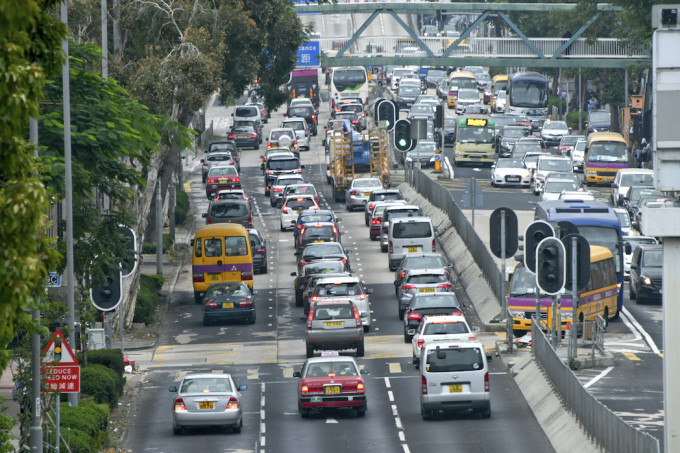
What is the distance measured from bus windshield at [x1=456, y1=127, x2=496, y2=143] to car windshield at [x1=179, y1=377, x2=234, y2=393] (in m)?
48.0

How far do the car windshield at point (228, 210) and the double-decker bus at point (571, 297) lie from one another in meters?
17.8

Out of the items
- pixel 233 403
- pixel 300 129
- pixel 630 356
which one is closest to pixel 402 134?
pixel 300 129

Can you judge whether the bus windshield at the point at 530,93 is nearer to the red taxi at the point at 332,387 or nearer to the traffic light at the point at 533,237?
the traffic light at the point at 533,237

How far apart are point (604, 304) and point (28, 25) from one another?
29439mm

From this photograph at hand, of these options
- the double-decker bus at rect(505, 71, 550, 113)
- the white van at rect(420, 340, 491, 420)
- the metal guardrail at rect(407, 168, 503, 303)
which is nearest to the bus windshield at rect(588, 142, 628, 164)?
the metal guardrail at rect(407, 168, 503, 303)

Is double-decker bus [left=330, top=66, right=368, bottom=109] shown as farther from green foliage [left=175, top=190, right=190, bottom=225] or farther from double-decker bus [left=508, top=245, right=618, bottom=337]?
double-decker bus [left=508, top=245, right=618, bottom=337]

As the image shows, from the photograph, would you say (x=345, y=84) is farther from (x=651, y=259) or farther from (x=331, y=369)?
(x=331, y=369)

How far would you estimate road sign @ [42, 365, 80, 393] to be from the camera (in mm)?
21828

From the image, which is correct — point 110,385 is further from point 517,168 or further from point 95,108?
point 517,168

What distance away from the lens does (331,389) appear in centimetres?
3003

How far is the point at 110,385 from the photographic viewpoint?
100ft

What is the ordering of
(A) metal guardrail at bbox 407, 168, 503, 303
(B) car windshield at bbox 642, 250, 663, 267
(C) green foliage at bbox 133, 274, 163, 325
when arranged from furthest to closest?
(C) green foliage at bbox 133, 274, 163, 325, (A) metal guardrail at bbox 407, 168, 503, 303, (B) car windshield at bbox 642, 250, 663, 267

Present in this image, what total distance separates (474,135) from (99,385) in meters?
47.8

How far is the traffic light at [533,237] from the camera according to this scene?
30.3m
